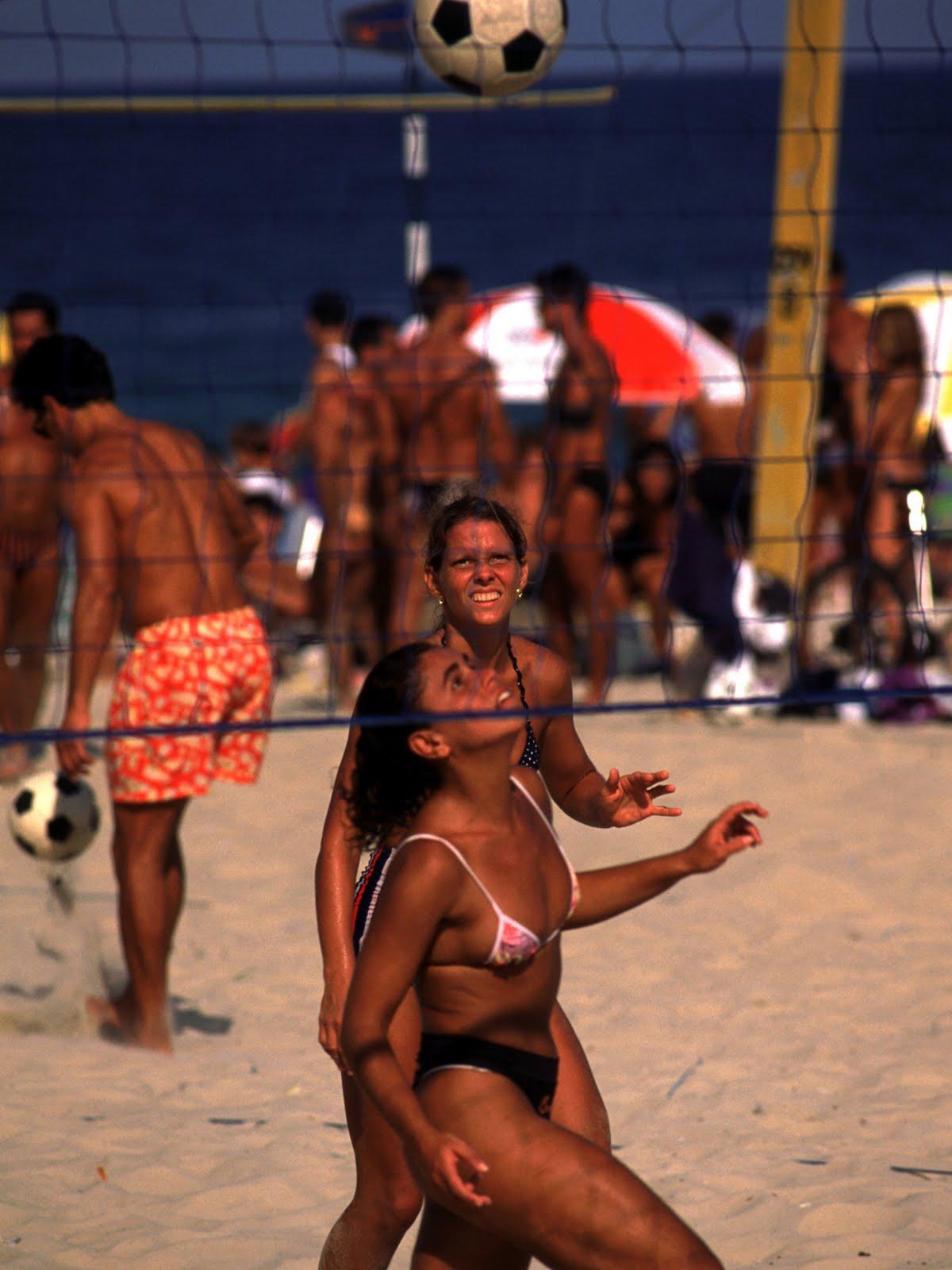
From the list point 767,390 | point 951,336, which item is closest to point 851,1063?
point 767,390

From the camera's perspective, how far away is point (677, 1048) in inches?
151

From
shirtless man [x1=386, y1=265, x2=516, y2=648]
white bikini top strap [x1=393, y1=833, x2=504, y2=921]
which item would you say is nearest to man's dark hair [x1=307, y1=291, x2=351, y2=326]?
shirtless man [x1=386, y1=265, x2=516, y2=648]

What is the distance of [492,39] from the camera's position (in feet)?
12.9

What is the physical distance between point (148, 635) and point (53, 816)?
562mm

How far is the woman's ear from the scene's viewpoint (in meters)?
2.05

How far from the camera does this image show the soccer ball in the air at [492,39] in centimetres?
392

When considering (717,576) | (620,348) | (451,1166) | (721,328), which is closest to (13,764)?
(717,576)

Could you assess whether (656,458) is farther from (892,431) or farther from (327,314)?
(327,314)

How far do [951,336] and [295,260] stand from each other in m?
33.4

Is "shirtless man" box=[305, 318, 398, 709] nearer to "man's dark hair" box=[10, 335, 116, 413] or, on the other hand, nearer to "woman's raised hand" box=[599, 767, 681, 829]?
"man's dark hair" box=[10, 335, 116, 413]

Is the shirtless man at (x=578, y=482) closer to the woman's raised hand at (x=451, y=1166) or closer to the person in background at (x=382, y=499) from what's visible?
the person in background at (x=382, y=499)

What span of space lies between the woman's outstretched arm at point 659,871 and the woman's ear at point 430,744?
323 millimetres

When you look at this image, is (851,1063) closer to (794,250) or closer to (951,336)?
(794,250)

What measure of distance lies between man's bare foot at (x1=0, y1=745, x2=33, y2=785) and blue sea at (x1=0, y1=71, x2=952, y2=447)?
61.6 feet
